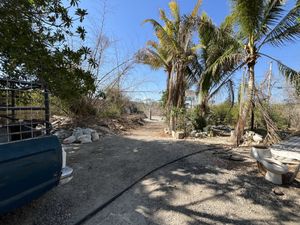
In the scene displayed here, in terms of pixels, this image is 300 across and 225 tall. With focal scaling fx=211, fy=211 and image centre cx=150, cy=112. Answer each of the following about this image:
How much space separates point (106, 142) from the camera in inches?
269

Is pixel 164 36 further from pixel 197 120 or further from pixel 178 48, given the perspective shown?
pixel 197 120

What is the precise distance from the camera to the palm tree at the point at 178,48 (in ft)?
30.4

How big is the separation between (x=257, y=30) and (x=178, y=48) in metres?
3.25

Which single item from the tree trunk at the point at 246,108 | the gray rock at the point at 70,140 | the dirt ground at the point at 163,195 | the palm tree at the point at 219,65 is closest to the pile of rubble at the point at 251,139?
the tree trunk at the point at 246,108

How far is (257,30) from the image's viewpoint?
6941mm

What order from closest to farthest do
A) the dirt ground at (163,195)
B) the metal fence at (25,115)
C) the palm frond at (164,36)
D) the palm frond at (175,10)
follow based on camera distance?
the metal fence at (25,115) < the dirt ground at (163,195) < the palm frond at (164,36) < the palm frond at (175,10)

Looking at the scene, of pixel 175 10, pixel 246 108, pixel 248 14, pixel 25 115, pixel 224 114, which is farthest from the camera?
pixel 224 114

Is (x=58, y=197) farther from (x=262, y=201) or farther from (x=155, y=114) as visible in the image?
(x=155, y=114)

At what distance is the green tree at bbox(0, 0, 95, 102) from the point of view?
128 inches

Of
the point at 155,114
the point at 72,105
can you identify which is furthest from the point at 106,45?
the point at 155,114

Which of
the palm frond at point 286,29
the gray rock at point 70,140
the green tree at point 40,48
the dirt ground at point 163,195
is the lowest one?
the dirt ground at point 163,195

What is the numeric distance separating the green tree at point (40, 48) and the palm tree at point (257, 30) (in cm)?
524

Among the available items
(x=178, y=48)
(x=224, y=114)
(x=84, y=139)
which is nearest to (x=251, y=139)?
(x=178, y=48)

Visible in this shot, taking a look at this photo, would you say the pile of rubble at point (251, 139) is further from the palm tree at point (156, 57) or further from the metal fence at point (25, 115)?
the metal fence at point (25, 115)
